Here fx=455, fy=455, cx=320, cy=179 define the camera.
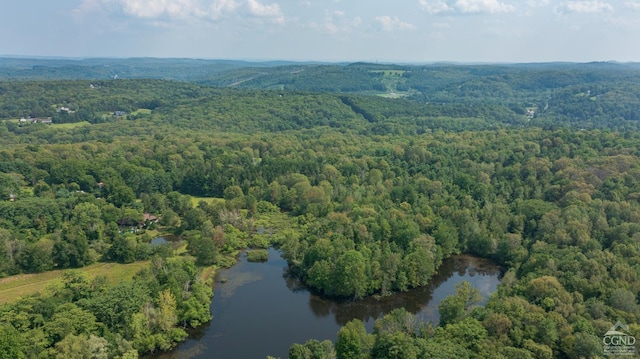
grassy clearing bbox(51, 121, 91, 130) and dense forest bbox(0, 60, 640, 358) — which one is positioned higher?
grassy clearing bbox(51, 121, 91, 130)

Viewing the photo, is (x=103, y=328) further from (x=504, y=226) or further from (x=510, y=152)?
(x=510, y=152)

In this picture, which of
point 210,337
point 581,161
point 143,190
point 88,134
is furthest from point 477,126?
point 210,337

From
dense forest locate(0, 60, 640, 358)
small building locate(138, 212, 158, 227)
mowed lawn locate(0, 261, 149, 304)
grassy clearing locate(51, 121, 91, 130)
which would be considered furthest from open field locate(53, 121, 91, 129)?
mowed lawn locate(0, 261, 149, 304)

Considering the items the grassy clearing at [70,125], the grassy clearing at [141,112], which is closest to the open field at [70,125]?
the grassy clearing at [70,125]

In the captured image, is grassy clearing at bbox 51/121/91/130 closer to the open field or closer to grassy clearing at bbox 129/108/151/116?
the open field

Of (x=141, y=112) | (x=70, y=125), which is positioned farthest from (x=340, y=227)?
(x=141, y=112)
